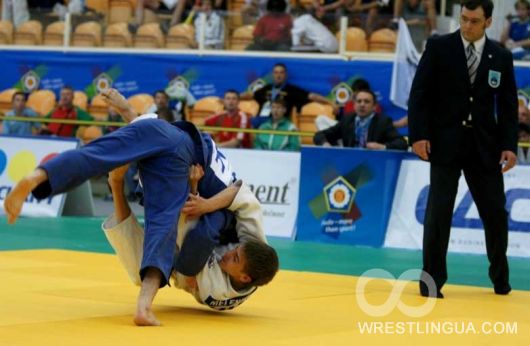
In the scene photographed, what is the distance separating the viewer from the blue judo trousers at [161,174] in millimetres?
5828

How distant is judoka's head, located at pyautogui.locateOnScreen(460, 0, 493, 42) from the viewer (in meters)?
8.27

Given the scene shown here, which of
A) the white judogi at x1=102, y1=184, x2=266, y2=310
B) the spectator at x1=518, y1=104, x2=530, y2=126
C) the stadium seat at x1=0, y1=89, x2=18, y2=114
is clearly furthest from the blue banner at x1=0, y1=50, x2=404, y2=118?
the white judogi at x1=102, y1=184, x2=266, y2=310

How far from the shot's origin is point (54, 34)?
837 inches

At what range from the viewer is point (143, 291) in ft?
19.8

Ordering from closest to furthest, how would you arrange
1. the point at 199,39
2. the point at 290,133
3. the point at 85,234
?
1. the point at 85,234
2. the point at 290,133
3. the point at 199,39

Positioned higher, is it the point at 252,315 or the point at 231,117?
the point at 252,315

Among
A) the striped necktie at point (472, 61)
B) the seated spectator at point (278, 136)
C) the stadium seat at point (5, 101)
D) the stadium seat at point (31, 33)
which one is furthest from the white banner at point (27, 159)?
the striped necktie at point (472, 61)

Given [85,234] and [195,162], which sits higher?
[195,162]

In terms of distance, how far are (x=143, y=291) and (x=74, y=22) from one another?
15637mm

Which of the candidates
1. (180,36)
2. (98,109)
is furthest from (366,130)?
(98,109)

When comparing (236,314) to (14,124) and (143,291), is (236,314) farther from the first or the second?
(14,124)

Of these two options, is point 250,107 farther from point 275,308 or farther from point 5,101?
point 275,308

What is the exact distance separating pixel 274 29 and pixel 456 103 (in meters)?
10.6

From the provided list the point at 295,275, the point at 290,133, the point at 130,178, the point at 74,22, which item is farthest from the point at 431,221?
the point at 74,22
